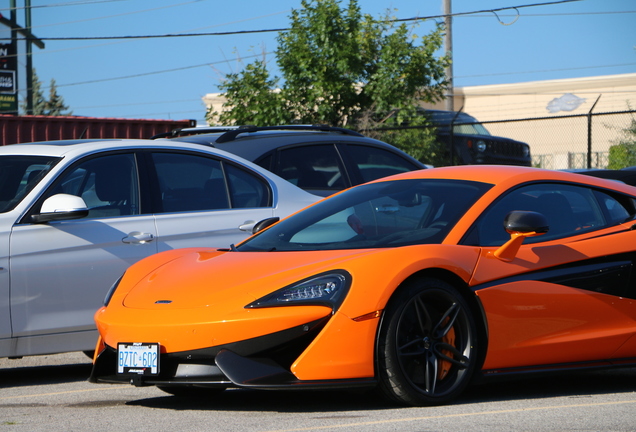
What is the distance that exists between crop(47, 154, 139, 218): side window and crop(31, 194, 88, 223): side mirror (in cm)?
40

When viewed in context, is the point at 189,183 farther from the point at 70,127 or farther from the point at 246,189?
the point at 70,127

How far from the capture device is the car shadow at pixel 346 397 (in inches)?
190

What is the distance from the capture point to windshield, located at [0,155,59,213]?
6160 millimetres

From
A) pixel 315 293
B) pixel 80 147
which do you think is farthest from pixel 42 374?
pixel 315 293

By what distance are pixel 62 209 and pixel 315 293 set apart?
7.16 feet

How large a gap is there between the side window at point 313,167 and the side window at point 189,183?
4.02 ft

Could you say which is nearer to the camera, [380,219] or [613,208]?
[380,219]

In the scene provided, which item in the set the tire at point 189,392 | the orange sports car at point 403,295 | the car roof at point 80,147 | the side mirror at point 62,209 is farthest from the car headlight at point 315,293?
the car roof at point 80,147

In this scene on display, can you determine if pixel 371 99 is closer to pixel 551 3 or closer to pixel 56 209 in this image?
pixel 551 3

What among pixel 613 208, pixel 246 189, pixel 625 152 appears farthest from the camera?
pixel 625 152

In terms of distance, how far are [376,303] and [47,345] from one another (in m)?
2.49

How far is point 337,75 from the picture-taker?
22.0m

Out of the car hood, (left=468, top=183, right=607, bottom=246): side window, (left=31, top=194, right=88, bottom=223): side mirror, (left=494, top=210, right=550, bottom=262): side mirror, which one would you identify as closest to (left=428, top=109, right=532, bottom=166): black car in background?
(left=468, top=183, right=607, bottom=246): side window

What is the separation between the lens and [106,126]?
1970cm
